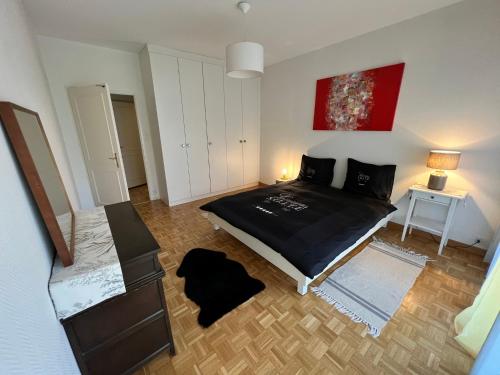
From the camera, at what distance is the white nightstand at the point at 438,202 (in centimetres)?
210

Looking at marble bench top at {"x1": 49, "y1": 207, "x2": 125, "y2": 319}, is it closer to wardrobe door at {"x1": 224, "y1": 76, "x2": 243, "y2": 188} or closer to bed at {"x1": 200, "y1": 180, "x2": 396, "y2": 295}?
bed at {"x1": 200, "y1": 180, "x2": 396, "y2": 295}

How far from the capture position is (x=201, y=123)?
3680 mm

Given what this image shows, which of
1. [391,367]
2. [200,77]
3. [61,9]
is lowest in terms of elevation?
[391,367]

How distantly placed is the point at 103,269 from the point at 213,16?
257cm

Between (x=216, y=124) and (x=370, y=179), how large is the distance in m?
2.73

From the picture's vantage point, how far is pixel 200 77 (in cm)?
349

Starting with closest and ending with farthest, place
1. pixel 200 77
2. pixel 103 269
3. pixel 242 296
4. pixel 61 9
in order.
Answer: pixel 103 269 < pixel 242 296 < pixel 61 9 < pixel 200 77

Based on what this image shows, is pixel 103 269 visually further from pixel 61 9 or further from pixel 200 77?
pixel 200 77

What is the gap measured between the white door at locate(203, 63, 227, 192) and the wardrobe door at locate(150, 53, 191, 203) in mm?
507

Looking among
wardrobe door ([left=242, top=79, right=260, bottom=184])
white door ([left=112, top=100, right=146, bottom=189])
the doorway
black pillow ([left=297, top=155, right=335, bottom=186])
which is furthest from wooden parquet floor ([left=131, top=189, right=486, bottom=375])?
white door ([left=112, top=100, right=146, bottom=189])

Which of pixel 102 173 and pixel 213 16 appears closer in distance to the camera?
pixel 213 16

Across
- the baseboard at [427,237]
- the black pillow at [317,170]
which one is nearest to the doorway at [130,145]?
the black pillow at [317,170]

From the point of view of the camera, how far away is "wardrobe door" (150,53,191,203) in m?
3.11

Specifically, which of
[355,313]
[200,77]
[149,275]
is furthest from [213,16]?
[355,313]
